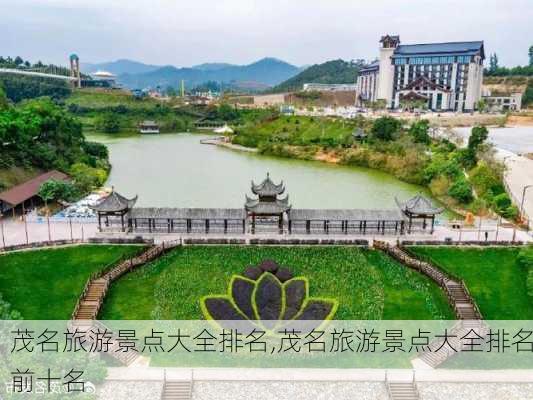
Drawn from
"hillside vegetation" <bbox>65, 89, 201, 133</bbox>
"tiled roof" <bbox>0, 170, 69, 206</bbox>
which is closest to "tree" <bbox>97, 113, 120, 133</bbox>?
"hillside vegetation" <bbox>65, 89, 201, 133</bbox>

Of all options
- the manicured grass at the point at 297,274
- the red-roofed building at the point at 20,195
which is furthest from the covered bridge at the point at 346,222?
the red-roofed building at the point at 20,195

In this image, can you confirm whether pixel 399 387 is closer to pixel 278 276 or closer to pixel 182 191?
pixel 278 276

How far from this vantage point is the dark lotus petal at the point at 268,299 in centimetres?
2187

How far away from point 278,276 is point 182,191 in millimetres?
24358

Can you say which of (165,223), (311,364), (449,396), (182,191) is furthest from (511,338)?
(182,191)

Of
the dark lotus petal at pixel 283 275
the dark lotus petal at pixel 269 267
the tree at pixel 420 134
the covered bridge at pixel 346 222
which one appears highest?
the tree at pixel 420 134

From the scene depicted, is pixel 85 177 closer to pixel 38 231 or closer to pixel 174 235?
pixel 38 231

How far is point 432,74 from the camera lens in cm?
10700

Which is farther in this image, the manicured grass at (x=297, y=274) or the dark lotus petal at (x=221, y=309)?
the manicured grass at (x=297, y=274)

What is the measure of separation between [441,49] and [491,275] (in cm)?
9100

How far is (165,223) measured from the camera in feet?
103

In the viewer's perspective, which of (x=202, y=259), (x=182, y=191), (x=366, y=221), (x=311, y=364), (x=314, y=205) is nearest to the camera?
(x=311, y=364)

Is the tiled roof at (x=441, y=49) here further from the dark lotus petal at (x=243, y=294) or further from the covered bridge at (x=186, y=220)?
the dark lotus petal at (x=243, y=294)

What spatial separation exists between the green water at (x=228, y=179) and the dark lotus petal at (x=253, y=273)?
16.3 meters
